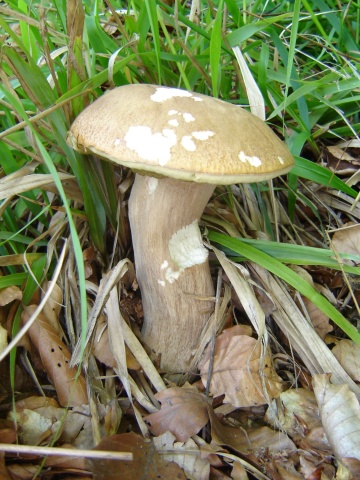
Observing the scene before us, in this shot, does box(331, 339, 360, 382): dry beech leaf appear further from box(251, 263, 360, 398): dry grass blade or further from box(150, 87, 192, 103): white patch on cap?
box(150, 87, 192, 103): white patch on cap

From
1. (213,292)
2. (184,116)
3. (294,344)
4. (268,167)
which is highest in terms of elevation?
(184,116)

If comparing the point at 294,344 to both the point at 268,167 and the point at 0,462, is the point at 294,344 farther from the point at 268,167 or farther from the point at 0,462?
the point at 0,462

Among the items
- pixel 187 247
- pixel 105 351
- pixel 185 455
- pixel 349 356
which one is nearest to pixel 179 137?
pixel 187 247

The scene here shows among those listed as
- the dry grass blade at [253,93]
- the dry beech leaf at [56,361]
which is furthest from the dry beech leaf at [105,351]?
the dry grass blade at [253,93]

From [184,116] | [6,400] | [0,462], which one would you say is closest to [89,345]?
[6,400]

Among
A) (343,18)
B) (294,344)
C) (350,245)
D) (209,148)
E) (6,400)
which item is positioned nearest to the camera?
(209,148)

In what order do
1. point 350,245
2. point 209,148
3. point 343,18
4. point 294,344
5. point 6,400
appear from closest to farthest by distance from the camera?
point 209,148 < point 6,400 < point 294,344 < point 350,245 < point 343,18

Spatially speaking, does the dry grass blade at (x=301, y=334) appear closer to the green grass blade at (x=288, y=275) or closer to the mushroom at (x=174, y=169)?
the green grass blade at (x=288, y=275)

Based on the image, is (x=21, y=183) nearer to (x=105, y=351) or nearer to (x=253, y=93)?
(x=105, y=351)
